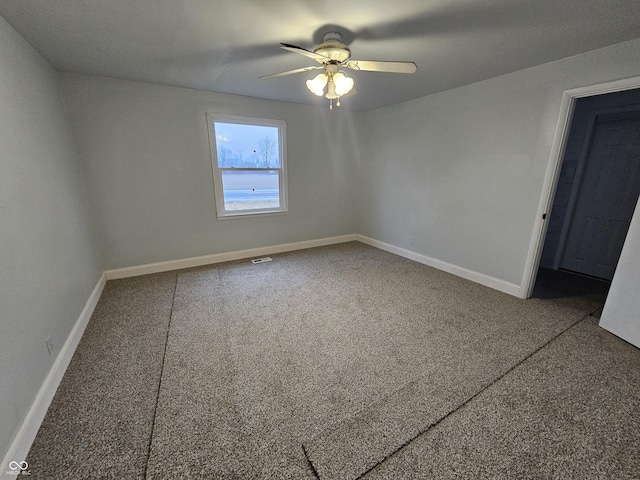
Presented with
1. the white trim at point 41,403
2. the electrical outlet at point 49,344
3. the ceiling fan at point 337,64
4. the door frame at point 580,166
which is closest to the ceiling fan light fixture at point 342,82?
the ceiling fan at point 337,64

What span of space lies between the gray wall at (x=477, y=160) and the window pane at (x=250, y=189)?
177cm

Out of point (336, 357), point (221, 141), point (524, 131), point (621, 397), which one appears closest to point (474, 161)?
point (524, 131)

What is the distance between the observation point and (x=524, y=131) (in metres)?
2.71

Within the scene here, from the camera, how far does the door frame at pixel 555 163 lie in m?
2.20

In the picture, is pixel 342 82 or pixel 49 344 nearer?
pixel 49 344

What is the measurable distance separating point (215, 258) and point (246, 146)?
1721mm

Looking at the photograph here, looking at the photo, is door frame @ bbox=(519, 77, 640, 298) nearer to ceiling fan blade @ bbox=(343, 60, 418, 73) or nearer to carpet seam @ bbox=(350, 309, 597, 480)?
carpet seam @ bbox=(350, 309, 597, 480)

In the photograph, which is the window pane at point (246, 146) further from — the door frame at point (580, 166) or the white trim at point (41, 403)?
the door frame at point (580, 166)

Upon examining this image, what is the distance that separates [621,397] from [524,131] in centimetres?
236

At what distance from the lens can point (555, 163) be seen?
8.36 feet

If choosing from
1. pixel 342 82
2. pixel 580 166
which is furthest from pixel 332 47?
pixel 580 166

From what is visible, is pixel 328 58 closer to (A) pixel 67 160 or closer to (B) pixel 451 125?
(B) pixel 451 125

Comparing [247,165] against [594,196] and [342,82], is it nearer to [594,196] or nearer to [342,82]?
[342,82]

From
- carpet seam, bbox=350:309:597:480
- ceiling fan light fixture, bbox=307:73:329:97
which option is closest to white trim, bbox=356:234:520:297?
carpet seam, bbox=350:309:597:480
